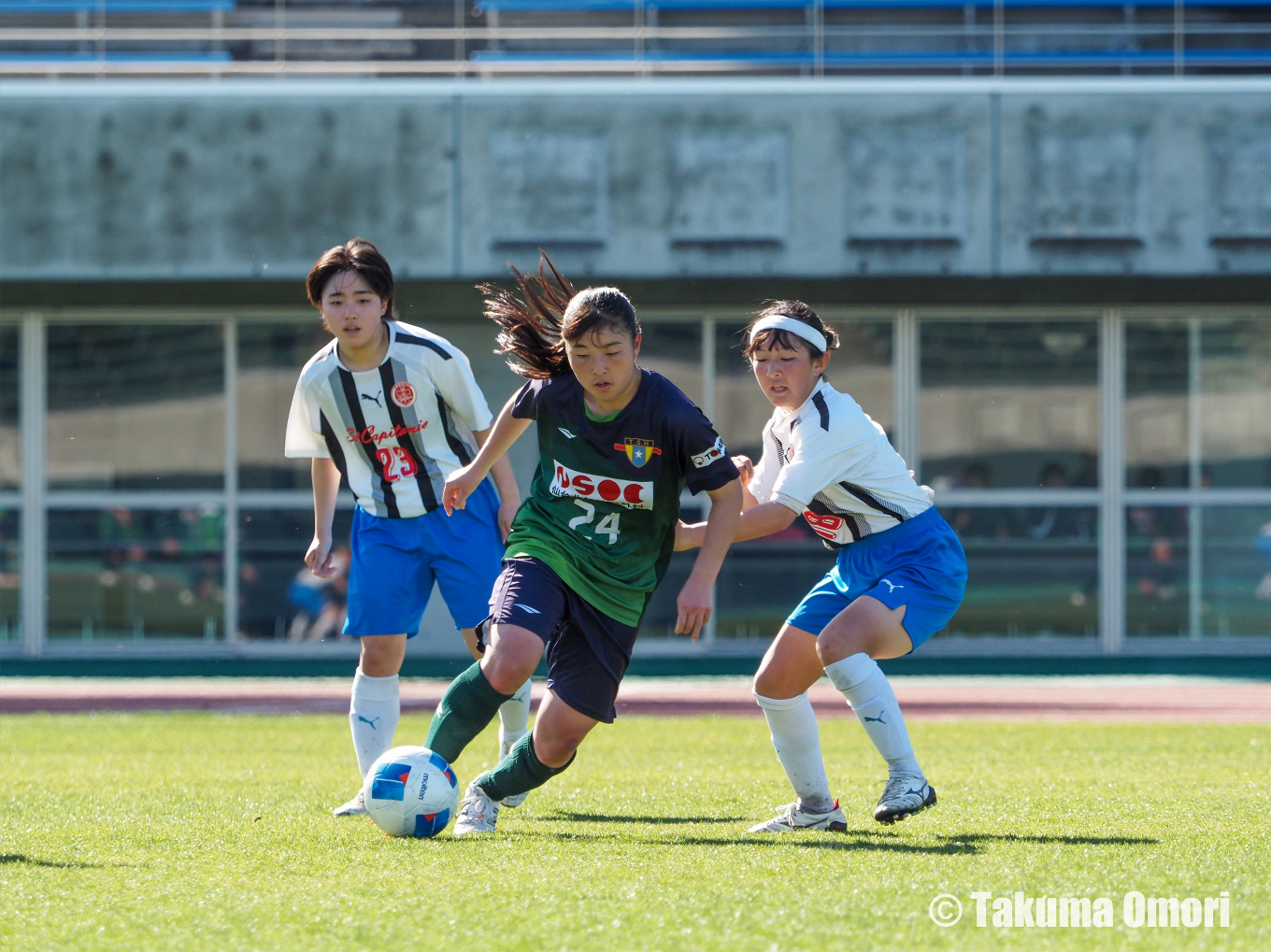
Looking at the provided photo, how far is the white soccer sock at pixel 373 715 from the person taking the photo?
5.92m

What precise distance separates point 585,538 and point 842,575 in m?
1.02

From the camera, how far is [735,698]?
11.9 meters

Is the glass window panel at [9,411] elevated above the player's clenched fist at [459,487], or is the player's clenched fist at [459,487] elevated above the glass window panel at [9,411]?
the glass window panel at [9,411]

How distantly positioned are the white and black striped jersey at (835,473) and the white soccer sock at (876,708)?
509 millimetres

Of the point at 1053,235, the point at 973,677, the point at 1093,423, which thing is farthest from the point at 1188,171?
the point at 973,677

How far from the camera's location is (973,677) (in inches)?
534

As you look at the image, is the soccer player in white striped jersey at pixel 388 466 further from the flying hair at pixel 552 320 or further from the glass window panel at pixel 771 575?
the glass window panel at pixel 771 575

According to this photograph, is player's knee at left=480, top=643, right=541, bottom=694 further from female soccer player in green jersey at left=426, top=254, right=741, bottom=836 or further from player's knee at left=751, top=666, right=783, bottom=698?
player's knee at left=751, top=666, right=783, bottom=698

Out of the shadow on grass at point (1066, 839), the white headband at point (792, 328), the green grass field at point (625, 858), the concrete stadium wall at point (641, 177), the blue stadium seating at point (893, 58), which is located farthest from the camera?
the blue stadium seating at point (893, 58)

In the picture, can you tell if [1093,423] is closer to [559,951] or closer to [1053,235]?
[1053,235]

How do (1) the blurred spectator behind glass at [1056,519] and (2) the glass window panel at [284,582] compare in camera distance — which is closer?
(2) the glass window panel at [284,582]

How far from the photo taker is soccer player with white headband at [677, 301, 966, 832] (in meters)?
A: 5.19

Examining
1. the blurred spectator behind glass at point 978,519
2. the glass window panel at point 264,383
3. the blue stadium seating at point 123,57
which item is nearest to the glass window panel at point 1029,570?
the blurred spectator behind glass at point 978,519

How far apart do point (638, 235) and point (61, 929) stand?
426 inches
